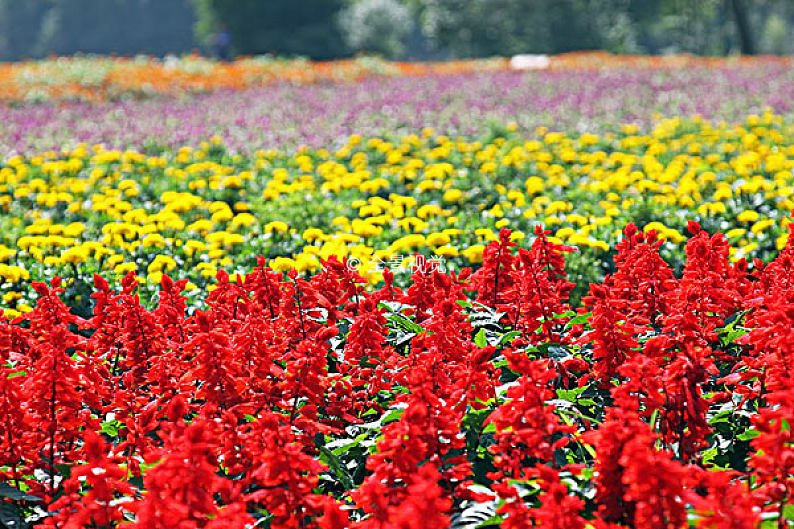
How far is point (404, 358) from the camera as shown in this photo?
9.33 feet

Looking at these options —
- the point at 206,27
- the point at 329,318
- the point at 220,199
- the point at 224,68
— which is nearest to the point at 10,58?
the point at 206,27

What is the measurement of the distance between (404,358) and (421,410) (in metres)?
0.80

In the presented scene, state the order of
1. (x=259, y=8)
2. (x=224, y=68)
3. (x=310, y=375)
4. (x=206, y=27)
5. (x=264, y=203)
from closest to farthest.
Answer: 1. (x=310, y=375)
2. (x=264, y=203)
3. (x=224, y=68)
4. (x=259, y=8)
5. (x=206, y=27)

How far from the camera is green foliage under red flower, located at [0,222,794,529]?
1.92 metres

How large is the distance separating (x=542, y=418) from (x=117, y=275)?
353 cm

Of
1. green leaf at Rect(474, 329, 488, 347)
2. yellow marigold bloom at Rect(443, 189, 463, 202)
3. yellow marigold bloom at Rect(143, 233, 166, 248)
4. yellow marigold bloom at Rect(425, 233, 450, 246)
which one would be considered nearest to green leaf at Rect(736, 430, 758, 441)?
green leaf at Rect(474, 329, 488, 347)

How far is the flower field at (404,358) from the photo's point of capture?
199cm

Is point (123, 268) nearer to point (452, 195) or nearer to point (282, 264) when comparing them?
point (282, 264)

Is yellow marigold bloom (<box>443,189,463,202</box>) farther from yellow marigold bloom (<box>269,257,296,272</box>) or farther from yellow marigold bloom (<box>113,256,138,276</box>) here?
yellow marigold bloom (<box>113,256,138,276</box>)

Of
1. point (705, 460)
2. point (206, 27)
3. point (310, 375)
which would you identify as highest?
point (206, 27)

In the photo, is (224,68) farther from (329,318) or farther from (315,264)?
(329,318)

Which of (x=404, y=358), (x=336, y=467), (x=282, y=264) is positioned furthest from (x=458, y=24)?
(x=336, y=467)

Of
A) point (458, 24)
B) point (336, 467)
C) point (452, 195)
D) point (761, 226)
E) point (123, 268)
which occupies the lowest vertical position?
point (336, 467)

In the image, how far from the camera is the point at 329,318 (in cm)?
320
